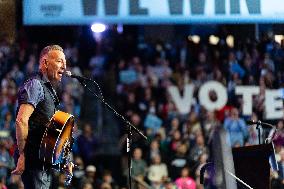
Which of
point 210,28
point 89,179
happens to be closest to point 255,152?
point 89,179

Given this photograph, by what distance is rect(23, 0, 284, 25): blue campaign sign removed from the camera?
42.4 ft

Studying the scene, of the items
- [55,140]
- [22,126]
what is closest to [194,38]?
[55,140]

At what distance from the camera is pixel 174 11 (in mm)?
13023

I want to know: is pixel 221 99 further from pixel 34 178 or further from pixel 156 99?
pixel 34 178

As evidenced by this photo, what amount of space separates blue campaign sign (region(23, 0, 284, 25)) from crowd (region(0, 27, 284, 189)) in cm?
211

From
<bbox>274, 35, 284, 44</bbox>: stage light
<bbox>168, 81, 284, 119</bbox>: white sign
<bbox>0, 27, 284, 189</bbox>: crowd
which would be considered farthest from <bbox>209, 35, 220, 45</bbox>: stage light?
<bbox>168, 81, 284, 119</bbox>: white sign

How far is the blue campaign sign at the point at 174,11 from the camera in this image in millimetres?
12922

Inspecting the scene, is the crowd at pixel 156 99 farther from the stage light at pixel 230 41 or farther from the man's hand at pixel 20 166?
the man's hand at pixel 20 166

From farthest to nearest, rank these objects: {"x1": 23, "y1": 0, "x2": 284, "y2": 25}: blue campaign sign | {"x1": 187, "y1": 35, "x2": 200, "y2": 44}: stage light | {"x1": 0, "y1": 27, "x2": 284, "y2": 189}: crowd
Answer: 1. {"x1": 187, "y1": 35, "x2": 200, "y2": 44}: stage light
2. {"x1": 0, "y1": 27, "x2": 284, "y2": 189}: crowd
3. {"x1": 23, "y1": 0, "x2": 284, "y2": 25}: blue campaign sign

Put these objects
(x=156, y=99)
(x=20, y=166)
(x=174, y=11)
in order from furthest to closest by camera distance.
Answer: (x=156, y=99) < (x=174, y=11) < (x=20, y=166)

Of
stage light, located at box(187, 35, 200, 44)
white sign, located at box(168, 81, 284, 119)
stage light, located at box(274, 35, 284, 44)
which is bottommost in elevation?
white sign, located at box(168, 81, 284, 119)

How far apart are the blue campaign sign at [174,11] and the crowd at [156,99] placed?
211 centimetres

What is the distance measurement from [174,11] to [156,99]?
12.6 ft

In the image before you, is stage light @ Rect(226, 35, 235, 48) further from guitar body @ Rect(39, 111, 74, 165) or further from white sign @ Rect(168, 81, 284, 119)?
guitar body @ Rect(39, 111, 74, 165)
